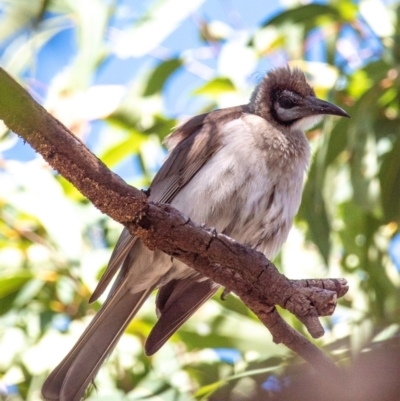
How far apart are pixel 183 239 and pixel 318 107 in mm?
1394

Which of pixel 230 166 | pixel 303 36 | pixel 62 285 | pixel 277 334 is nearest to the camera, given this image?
pixel 277 334

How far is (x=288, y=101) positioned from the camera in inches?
139

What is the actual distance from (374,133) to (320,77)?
631mm

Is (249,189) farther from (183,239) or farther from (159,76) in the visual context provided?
(159,76)

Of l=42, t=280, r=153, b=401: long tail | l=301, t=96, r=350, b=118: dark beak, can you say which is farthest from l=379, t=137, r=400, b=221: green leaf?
l=42, t=280, r=153, b=401: long tail

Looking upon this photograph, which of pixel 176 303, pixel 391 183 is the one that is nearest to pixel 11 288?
pixel 176 303

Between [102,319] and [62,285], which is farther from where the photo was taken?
[62,285]

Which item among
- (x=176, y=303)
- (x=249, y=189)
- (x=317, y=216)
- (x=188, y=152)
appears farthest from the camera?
(x=317, y=216)

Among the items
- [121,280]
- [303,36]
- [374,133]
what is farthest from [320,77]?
[121,280]

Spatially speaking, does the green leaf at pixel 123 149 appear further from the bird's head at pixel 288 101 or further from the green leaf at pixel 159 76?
the bird's head at pixel 288 101

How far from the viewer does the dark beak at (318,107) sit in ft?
10.8

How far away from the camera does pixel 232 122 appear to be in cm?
324

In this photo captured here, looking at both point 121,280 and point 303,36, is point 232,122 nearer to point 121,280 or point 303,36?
point 121,280

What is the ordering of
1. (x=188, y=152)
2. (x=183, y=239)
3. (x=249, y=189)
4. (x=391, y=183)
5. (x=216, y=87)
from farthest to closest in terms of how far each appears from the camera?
(x=216, y=87) → (x=391, y=183) → (x=188, y=152) → (x=249, y=189) → (x=183, y=239)
